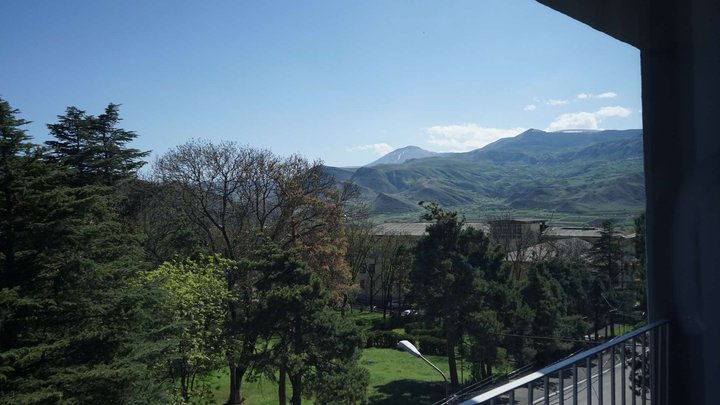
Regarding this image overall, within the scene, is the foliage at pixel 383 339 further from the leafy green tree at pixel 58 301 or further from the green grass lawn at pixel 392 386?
the leafy green tree at pixel 58 301

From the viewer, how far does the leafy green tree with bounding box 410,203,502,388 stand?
12.6 metres

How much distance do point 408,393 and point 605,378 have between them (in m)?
12.2

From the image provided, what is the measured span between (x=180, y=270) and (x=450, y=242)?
674cm

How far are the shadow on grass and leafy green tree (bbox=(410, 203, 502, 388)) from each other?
2.25 feet

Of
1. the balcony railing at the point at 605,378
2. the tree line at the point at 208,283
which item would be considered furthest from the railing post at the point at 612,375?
the tree line at the point at 208,283

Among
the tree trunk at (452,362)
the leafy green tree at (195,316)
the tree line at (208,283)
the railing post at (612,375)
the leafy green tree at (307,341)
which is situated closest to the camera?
the railing post at (612,375)

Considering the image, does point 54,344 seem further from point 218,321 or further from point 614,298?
point 614,298

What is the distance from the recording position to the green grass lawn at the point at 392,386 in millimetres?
13039

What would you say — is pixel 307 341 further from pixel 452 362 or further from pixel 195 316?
pixel 452 362

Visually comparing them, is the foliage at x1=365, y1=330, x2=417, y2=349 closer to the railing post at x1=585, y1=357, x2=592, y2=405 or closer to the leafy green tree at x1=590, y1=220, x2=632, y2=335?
the leafy green tree at x1=590, y1=220, x2=632, y2=335

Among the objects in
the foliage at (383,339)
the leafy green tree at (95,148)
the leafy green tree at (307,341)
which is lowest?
the foliage at (383,339)

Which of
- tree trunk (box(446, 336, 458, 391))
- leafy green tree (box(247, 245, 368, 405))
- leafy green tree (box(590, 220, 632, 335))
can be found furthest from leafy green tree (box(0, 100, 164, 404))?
tree trunk (box(446, 336, 458, 391))

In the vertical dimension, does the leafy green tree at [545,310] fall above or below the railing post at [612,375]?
below

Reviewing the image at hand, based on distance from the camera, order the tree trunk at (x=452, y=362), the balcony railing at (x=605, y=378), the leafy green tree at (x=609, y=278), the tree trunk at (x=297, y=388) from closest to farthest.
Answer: the balcony railing at (x=605, y=378) → the leafy green tree at (x=609, y=278) → the tree trunk at (x=297, y=388) → the tree trunk at (x=452, y=362)
